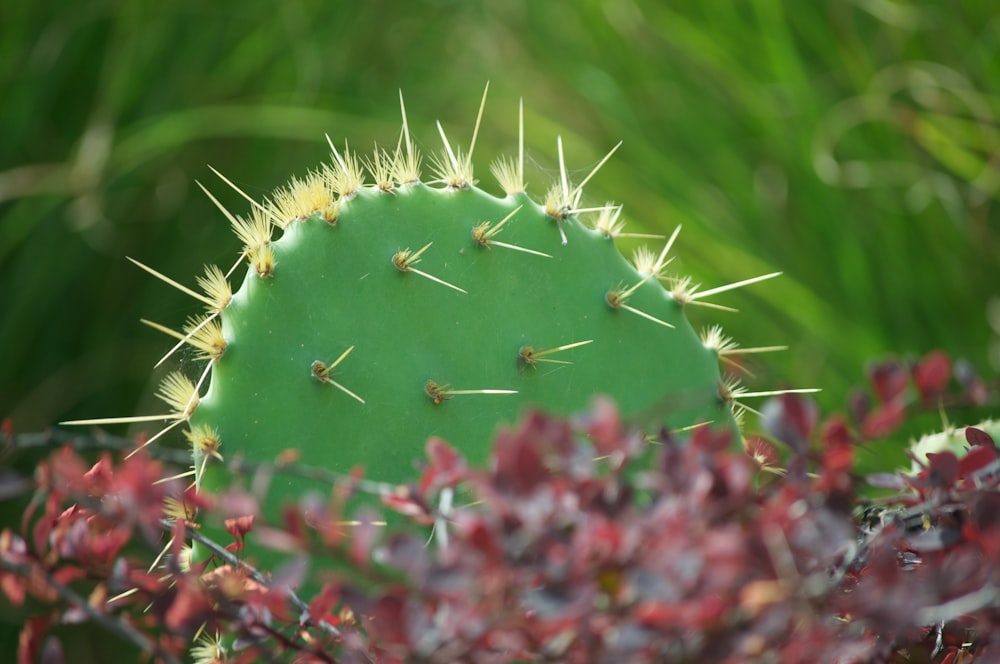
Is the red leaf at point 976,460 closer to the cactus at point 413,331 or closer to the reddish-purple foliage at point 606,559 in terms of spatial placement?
the reddish-purple foliage at point 606,559

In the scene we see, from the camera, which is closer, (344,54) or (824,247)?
(824,247)

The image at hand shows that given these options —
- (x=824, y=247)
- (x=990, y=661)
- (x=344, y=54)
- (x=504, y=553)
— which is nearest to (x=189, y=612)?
(x=504, y=553)

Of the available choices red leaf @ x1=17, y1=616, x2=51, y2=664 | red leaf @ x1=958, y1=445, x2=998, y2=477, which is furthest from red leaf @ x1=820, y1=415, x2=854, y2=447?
red leaf @ x1=17, y1=616, x2=51, y2=664

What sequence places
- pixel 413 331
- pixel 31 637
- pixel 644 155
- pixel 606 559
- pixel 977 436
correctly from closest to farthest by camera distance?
1. pixel 606 559
2. pixel 31 637
3. pixel 977 436
4. pixel 413 331
5. pixel 644 155

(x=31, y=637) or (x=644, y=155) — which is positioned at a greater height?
(x=31, y=637)

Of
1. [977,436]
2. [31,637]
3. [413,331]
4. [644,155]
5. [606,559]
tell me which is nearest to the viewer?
[606,559]

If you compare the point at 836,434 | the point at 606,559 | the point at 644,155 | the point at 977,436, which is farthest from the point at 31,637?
the point at 644,155

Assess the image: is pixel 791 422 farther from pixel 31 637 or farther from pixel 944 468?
pixel 31 637

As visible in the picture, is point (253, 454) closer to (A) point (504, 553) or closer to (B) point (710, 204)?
(A) point (504, 553)
